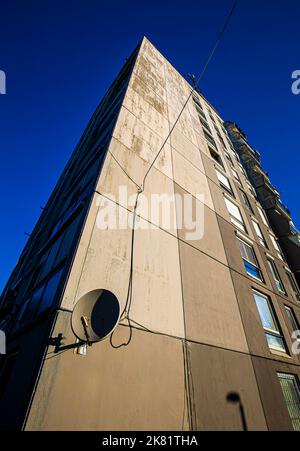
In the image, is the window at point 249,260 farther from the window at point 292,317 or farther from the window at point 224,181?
the window at point 224,181

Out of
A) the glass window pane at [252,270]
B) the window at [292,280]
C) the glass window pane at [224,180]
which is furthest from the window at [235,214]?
the window at [292,280]

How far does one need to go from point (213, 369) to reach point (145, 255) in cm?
295

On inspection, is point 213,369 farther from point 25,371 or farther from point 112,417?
point 25,371

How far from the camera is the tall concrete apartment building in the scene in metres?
3.21

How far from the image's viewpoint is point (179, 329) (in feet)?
15.7

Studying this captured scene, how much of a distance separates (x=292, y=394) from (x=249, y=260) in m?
4.72

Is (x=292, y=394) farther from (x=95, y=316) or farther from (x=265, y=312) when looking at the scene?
(x=95, y=316)

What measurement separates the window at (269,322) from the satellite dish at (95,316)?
20.9 feet

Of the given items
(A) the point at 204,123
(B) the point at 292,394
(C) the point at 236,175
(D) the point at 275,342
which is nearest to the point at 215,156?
(C) the point at 236,175

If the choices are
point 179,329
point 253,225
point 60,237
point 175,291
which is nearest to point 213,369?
point 179,329

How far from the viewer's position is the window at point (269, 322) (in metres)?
7.33

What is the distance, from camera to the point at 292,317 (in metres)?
9.53

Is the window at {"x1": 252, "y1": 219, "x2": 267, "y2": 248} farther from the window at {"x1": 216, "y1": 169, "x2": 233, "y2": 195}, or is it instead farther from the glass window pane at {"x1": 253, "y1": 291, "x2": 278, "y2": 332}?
the glass window pane at {"x1": 253, "y1": 291, "x2": 278, "y2": 332}
